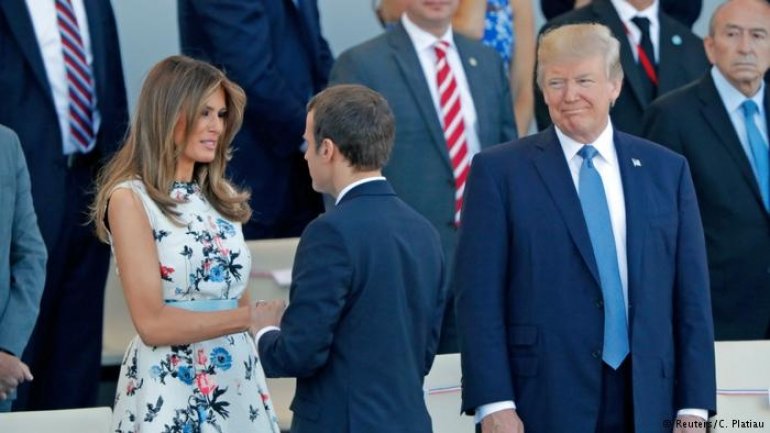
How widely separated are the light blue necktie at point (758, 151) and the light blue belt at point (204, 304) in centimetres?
243

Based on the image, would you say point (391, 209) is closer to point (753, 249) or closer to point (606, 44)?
point (606, 44)

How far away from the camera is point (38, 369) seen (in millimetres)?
6645

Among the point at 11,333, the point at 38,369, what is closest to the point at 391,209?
the point at 11,333

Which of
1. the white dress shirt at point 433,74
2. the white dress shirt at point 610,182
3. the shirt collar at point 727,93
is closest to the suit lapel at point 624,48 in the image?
Answer: the shirt collar at point 727,93

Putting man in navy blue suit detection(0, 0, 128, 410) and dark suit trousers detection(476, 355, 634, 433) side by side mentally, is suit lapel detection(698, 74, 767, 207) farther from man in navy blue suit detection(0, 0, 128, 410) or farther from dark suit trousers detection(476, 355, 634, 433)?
man in navy blue suit detection(0, 0, 128, 410)

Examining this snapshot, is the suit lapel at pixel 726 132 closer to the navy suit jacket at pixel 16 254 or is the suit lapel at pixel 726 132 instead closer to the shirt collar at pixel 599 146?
the shirt collar at pixel 599 146

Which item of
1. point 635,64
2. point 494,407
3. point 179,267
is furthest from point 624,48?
point 179,267

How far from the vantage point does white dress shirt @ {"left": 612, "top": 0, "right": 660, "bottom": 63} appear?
6965 mm

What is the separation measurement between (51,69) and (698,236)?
271 centimetres

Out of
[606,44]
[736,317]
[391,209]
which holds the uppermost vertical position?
[606,44]

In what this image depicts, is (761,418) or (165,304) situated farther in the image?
(761,418)

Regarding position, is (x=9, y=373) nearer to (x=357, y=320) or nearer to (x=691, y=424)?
(x=357, y=320)

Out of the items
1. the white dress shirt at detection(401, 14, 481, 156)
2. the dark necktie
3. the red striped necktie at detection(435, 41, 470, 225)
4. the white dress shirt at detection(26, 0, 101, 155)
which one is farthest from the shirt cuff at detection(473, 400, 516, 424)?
the dark necktie

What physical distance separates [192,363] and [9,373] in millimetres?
662
